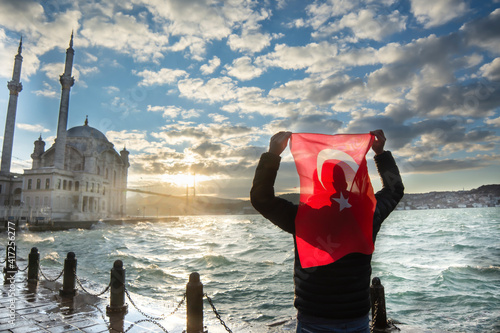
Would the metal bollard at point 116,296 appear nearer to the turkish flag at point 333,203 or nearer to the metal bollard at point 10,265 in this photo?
the metal bollard at point 10,265

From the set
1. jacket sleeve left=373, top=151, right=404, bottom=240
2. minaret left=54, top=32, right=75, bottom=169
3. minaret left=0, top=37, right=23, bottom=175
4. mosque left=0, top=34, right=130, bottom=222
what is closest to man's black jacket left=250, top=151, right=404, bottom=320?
jacket sleeve left=373, top=151, right=404, bottom=240

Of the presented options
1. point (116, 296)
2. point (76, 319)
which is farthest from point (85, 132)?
point (76, 319)

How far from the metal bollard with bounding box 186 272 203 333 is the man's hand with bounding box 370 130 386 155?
343cm

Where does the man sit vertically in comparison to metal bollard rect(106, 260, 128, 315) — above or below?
above

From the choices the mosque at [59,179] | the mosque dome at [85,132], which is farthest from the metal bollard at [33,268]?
the mosque dome at [85,132]

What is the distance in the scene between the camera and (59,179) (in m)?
51.3

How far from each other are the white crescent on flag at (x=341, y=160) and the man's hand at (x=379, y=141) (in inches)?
12.4

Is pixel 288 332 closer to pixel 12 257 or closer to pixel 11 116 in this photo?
pixel 12 257

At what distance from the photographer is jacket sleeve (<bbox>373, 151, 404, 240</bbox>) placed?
89.5 inches

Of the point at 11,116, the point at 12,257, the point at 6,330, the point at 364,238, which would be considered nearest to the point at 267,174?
the point at 364,238

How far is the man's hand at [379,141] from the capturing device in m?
2.32

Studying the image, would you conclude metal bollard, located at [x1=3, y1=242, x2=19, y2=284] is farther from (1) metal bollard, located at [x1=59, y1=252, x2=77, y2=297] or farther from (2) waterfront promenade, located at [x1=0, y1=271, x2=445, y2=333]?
(1) metal bollard, located at [x1=59, y1=252, x2=77, y2=297]

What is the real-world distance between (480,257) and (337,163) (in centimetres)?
2187

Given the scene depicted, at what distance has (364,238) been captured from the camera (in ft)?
6.30
